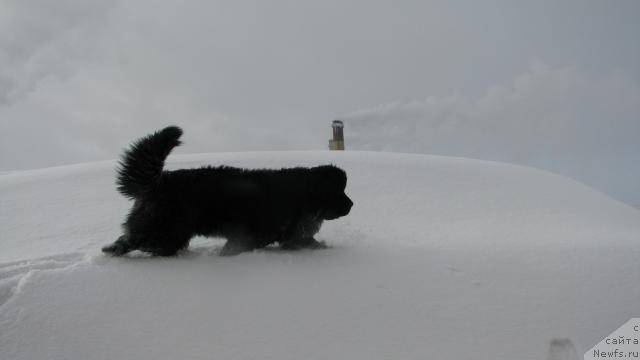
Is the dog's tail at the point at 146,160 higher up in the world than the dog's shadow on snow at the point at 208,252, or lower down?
higher up

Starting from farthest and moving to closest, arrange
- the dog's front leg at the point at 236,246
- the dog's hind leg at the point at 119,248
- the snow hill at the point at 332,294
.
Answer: the dog's front leg at the point at 236,246 → the dog's hind leg at the point at 119,248 → the snow hill at the point at 332,294

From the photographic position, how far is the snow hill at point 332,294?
2275 mm

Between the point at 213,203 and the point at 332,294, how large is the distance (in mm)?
1224

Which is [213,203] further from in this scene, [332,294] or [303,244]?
[332,294]

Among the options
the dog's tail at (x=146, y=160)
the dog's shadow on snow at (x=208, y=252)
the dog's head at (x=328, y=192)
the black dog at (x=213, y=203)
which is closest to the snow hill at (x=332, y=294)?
the dog's shadow on snow at (x=208, y=252)

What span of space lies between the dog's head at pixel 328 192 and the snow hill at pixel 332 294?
31cm

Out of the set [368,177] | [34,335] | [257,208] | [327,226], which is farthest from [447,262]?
[368,177]

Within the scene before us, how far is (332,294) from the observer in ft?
9.16

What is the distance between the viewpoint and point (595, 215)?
5.95m

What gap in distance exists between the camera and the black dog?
132 inches

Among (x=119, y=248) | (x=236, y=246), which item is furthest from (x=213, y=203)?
(x=119, y=248)

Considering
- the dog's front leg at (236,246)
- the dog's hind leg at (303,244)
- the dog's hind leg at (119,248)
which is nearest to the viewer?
the dog's hind leg at (119,248)

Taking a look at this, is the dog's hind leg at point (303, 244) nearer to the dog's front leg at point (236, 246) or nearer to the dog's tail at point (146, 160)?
the dog's front leg at point (236, 246)

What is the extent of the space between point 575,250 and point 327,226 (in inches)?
89.6
